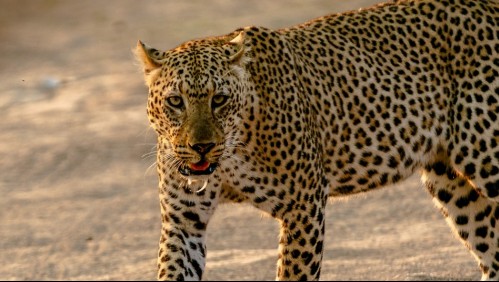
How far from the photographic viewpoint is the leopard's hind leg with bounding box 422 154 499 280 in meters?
10.8

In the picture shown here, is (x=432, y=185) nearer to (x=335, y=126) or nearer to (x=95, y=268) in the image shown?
(x=335, y=126)

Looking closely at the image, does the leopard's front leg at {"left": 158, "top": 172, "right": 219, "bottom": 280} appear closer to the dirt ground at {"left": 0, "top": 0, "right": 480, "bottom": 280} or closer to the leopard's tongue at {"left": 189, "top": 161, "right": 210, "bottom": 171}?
the leopard's tongue at {"left": 189, "top": 161, "right": 210, "bottom": 171}

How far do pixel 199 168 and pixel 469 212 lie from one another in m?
2.49

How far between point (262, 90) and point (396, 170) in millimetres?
1105

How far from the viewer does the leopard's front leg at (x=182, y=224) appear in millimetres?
9727

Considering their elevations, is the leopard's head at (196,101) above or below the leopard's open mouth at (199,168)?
above

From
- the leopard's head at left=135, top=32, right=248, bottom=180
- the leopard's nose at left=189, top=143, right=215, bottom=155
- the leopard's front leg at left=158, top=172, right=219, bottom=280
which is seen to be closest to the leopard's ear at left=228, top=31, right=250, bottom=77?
the leopard's head at left=135, top=32, right=248, bottom=180

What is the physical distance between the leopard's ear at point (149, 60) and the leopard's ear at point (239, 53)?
1.34 ft

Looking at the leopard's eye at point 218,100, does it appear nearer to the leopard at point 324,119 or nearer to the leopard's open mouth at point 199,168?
the leopard at point 324,119

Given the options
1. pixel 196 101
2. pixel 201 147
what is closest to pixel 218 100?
pixel 196 101

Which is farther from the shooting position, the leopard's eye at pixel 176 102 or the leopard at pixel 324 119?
the leopard at pixel 324 119

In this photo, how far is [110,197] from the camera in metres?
15.2

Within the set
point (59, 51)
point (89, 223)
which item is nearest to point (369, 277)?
point (89, 223)

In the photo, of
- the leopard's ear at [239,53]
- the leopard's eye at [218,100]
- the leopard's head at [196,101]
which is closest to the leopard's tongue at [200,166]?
the leopard's head at [196,101]
